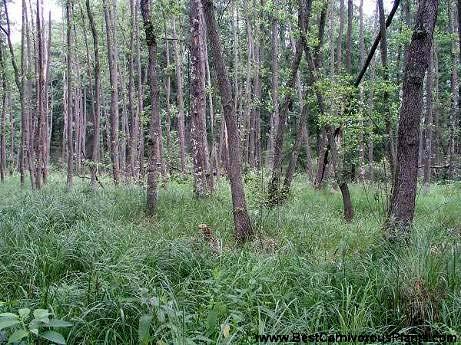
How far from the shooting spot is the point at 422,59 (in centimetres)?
538

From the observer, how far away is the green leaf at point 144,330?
Result: 306 cm

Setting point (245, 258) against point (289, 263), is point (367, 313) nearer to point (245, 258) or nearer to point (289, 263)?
point (289, 263)

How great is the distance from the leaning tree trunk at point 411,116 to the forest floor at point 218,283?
46cm

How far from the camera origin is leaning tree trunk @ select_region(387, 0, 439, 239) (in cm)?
535

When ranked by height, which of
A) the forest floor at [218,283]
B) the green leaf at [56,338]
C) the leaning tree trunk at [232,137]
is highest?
the leaning tree trunk at [232,137]

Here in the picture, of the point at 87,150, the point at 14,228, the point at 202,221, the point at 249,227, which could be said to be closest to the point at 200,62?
the point at 202,221

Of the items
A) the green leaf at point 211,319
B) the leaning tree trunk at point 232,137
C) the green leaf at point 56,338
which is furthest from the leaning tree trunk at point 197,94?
the green leaf at point 56,338

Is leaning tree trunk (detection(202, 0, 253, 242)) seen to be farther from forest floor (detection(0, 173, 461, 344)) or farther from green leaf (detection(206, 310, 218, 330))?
green leaf (detection(206, 310, 218, 330))

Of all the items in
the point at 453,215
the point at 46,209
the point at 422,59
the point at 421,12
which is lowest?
the point at 453,215

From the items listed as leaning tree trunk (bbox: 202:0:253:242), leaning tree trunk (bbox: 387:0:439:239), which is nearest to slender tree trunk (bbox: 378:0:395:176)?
leaning tree trunk (bbox: 387:0:439:239)

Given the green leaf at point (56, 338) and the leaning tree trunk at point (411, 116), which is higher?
the leaning tree trunk at point (411, 116)

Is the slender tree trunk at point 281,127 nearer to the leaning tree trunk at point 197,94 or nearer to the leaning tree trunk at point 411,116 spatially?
the leaning tree trunk at point 197,94

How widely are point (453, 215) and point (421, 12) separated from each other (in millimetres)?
5614

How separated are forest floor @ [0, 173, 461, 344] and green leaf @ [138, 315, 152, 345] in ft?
0.07
